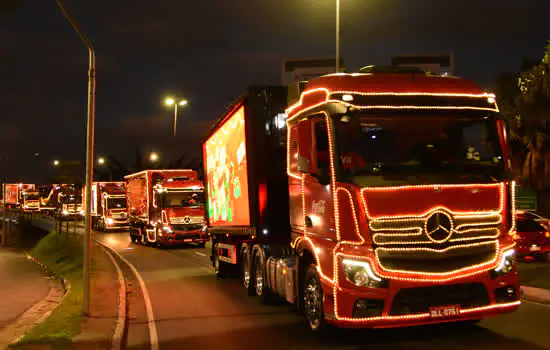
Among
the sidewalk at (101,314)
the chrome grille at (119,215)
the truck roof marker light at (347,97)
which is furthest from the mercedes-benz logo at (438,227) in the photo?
the chrome grille at (119,215)

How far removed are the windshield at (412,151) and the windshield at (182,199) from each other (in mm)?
21933

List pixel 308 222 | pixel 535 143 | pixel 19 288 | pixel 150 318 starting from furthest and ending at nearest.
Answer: pixel 535 143
pixel 19 288
pixel 150 318
pixel 308 222

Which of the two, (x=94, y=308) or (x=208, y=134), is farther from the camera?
(x=208, y=134)

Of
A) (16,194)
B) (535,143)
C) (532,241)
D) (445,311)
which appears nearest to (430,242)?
(445,311)

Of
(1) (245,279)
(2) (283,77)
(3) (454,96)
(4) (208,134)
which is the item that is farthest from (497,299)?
(2) (283,77)

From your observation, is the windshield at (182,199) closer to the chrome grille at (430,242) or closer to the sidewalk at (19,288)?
the sidewalk at (19,288)

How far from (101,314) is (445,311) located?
6703mm

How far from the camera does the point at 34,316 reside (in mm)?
13672

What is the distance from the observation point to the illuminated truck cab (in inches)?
332

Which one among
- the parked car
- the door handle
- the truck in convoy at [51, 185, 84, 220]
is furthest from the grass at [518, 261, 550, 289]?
the truck in convoy at [51, 185, 84, 220]

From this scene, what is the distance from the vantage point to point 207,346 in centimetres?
952

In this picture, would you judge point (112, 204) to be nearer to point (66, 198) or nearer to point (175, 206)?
point (66, 198)

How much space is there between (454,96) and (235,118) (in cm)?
594

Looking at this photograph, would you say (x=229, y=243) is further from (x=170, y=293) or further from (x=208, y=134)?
(x=208, y=134)
